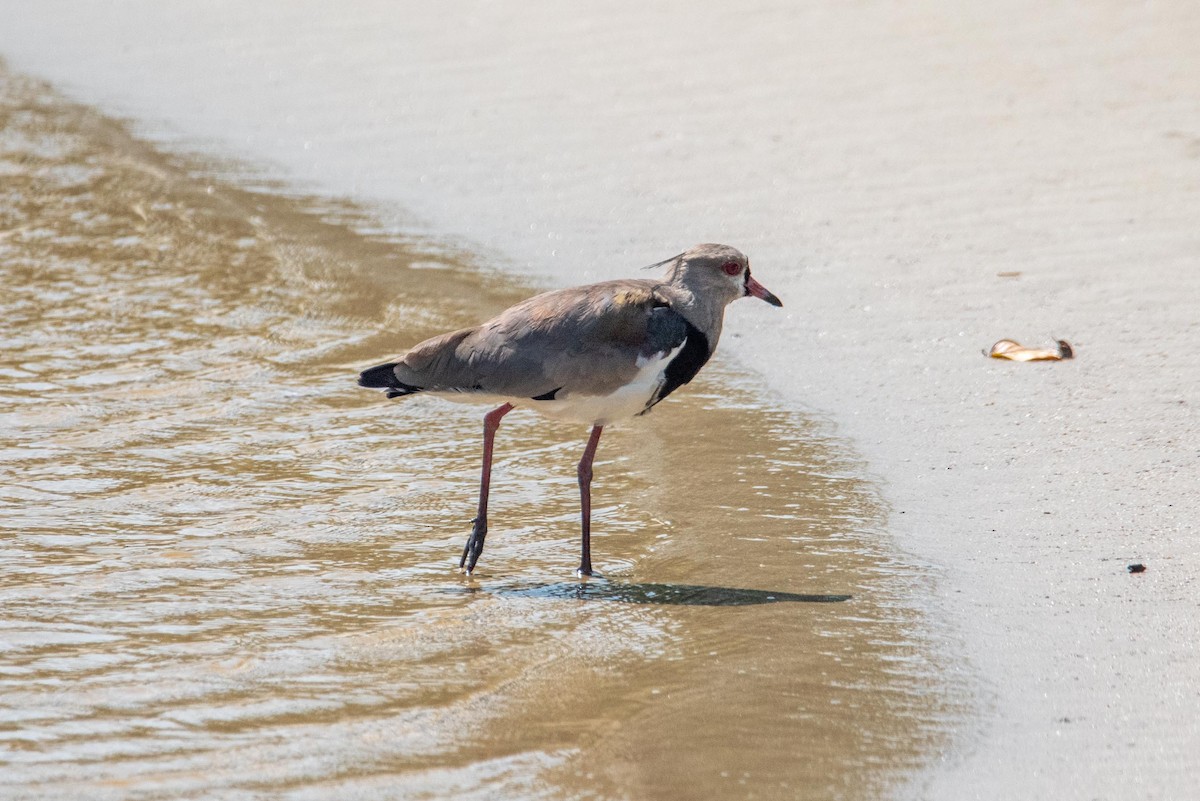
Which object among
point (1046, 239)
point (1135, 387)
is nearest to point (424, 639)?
point (1135, 387)

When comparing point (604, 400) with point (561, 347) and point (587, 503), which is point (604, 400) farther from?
point (587, 503)

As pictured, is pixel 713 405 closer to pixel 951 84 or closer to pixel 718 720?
pixel 718 720

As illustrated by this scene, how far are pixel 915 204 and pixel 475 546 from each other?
4.65 m

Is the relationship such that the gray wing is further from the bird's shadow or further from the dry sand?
the dry sand

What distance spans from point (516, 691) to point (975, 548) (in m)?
1.87

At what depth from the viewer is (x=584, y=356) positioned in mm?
5867

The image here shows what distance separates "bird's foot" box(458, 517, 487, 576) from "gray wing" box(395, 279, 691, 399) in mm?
507

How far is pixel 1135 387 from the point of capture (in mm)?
6957

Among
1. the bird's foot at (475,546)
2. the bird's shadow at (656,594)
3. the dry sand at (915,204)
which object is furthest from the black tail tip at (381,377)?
the dry sand at (915,204)

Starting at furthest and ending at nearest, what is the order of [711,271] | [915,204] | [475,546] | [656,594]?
1. [915,204]
2. [711,271]
3. [475,546]
4. [656,594]

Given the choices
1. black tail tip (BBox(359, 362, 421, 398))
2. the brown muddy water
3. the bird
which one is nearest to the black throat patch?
the bird

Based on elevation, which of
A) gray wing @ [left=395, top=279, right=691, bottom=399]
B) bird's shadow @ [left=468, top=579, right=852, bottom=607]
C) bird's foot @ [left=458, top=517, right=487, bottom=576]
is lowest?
bird's shadow @ [left=468, top=579, right=852, bottom=607]

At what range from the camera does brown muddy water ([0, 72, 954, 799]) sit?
14.8 feet

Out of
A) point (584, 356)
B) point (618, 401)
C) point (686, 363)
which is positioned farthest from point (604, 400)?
point (686, 363)
